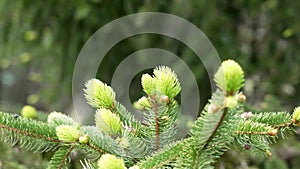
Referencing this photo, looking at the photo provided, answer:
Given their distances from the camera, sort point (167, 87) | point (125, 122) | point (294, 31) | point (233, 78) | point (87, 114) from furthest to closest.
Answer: point (87, 114), point (294, 31), point (125, 122), point (167, 87), point (233, 78)

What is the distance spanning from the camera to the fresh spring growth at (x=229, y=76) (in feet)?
2.41

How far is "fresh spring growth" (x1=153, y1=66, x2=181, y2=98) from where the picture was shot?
905 mm

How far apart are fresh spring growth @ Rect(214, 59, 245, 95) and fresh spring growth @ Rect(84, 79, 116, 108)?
1.06 feet

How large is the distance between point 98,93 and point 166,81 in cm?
17

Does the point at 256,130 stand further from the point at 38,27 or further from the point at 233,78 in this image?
the point at 38,27

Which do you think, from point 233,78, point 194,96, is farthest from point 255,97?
point 233,78

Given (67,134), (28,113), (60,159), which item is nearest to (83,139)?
(67,134)

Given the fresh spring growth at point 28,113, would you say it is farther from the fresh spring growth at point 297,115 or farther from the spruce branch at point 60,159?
the fresh spring growth at point 297,115

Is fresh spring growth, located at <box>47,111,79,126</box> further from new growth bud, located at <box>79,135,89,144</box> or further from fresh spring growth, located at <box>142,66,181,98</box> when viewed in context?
fresh spring growth, located at <box>142,66,181,98</box>

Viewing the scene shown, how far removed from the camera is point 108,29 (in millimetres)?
2951

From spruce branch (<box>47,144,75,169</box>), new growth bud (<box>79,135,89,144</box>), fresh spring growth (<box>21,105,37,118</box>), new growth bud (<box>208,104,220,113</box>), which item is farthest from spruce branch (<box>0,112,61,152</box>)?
fresh spring growth (<box>21,105,37,118</box>)

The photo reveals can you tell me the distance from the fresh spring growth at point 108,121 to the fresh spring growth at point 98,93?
0.10 feet

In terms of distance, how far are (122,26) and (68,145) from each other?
6.71ft

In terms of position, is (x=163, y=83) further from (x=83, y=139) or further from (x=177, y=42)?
(x=177, y=42)
